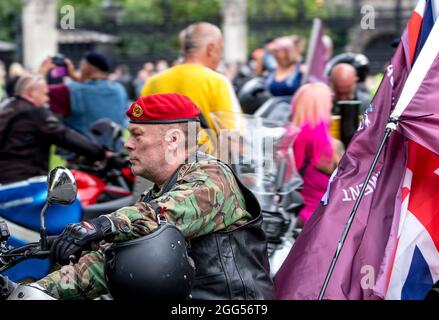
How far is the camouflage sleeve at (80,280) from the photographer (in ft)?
12.0

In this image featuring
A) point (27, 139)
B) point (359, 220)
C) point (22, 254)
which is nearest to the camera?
point (22, 254)

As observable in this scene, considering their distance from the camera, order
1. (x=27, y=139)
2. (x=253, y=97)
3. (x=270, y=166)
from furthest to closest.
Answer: (x=253, y=97), (x=27, y=139), (x=270, y=166)

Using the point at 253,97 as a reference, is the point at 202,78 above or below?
above

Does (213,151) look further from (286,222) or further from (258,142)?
(286,222)

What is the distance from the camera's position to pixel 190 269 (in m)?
3.23

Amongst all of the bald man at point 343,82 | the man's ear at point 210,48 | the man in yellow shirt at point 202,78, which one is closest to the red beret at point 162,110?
the man in yellow shirt at point 202,78

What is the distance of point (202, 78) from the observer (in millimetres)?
6824

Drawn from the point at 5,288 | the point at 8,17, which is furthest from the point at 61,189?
the point at 8,17

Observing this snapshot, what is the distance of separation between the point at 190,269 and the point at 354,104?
423 cm

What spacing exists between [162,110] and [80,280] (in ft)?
2.24

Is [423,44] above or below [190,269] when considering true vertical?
above

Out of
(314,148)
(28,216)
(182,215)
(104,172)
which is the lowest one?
(104,172)

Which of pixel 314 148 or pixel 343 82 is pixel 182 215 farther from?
pixel 343 82
